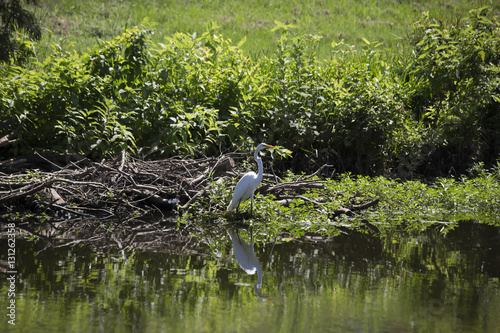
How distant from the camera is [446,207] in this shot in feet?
22.2

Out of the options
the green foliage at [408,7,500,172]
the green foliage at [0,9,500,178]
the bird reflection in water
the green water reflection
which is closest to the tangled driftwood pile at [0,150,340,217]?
the green foliage at [0,9,500,178]

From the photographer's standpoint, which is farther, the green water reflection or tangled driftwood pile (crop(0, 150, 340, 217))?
tangled driftwood pile (crop(0, 150, 340, 217))

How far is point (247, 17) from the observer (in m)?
16.2

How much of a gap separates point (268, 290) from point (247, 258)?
822mm

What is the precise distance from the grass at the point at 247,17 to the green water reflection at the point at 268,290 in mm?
9270

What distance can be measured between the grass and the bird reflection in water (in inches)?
344

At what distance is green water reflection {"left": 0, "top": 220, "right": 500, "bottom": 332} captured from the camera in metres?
3.01

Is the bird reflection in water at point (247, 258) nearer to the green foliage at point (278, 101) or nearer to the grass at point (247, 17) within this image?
the green foliage at point (278, 101)

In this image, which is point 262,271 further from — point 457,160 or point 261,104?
point 457,160

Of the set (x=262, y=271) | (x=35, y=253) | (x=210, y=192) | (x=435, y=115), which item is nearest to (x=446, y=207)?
(x=435, y=115)

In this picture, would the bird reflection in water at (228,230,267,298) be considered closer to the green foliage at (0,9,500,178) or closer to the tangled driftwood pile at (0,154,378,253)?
the tangled driftwood pile at (0,154,378,253)

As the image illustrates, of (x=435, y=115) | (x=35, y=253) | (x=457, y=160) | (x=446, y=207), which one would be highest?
(x=435, y=115)

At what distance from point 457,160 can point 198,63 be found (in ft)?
15.7

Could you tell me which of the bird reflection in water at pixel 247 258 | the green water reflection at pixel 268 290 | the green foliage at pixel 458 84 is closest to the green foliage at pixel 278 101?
the green foliage at pixel 458 84
